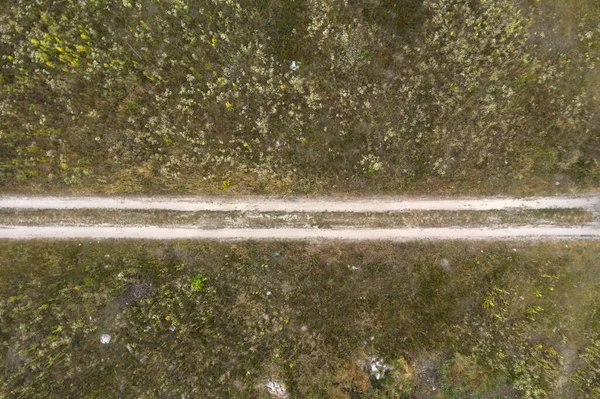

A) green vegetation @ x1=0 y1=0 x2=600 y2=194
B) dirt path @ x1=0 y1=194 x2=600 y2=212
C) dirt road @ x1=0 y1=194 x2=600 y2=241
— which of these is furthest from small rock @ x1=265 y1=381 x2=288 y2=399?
green vegetation @ x1=0 y1=0 x2=600 y2=194

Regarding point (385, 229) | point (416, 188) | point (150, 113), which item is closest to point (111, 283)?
point (150, 113)

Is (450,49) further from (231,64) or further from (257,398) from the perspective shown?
(257,398)

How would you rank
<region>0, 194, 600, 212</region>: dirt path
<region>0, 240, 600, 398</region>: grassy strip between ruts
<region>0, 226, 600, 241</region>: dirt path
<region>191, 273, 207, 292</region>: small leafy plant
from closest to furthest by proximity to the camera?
1. <region>0, 240, 600, 398</region>: grassy strip between ruts
2. <region>191, 273, 207, 292</region>: small leafy plant
3. <region>0, 226, 600, 241</region>: dirt path
4. <region>0, 194, 600, 212</region>: dirt path

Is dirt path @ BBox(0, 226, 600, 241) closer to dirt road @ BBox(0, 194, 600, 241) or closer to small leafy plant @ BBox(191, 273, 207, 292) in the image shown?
dirt road @ BBox(0, 194, 600, 241)

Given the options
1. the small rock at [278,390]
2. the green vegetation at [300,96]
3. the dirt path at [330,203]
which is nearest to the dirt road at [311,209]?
the dirt path at [330,203]

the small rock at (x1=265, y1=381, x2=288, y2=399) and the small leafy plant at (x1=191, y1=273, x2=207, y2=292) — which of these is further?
the small leafy plant at (x1=191, y1=273, x2=207, y2=292)

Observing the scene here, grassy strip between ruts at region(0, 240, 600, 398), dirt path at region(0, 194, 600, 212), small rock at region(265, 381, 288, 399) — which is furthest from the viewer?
dirt path at region(0, 194, 600, 212)
